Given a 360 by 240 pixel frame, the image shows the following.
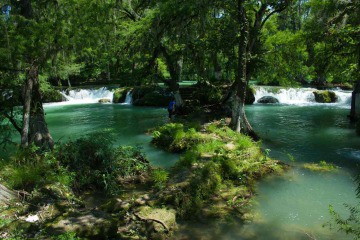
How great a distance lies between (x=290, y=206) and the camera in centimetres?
798

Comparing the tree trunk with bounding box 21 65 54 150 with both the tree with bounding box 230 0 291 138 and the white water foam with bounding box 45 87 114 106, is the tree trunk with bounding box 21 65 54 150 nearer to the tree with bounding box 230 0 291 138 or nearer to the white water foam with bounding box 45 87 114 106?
the tree with bounding box 230 0 291 138

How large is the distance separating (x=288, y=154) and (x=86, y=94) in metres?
31.5

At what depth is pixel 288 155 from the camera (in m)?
12.3

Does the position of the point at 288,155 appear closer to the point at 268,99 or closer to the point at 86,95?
the point at 268,99

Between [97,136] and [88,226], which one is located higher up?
[97,136]

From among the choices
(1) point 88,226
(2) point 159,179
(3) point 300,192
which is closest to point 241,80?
(3) point 300,192

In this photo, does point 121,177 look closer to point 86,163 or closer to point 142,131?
point 86,163

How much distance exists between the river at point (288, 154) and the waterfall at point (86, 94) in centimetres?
759

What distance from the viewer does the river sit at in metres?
6.78

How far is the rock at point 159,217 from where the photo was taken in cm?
647

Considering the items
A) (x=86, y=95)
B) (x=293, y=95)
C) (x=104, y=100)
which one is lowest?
(x=293, y=95)

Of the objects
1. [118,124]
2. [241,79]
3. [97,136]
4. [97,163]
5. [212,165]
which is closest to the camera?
[212,165]

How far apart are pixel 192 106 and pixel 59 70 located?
1140 cm

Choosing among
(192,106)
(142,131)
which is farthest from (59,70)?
(192,106)
